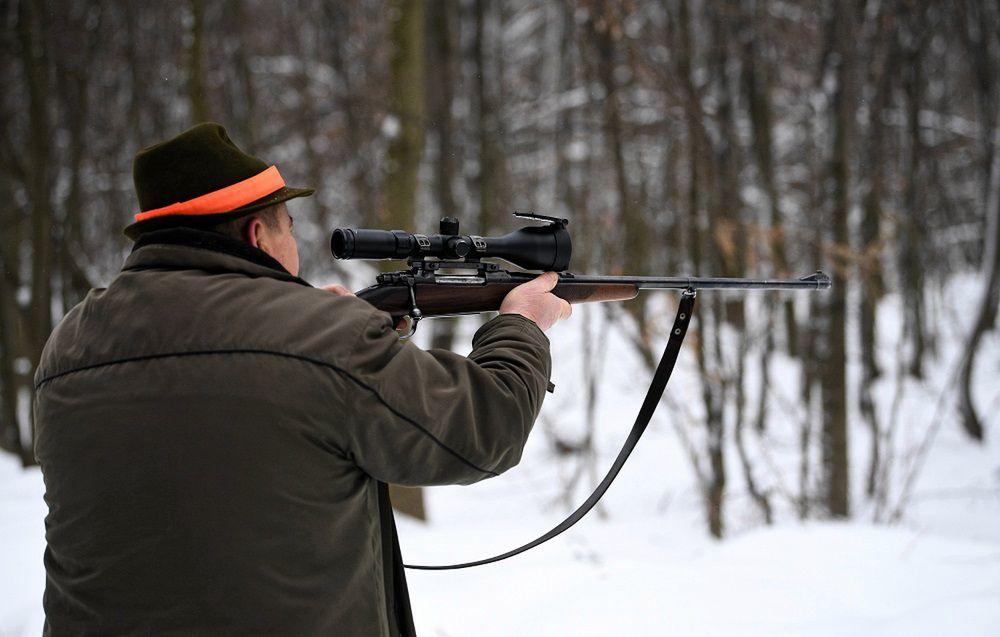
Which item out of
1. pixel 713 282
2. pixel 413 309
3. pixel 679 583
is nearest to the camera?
pixel 413 309

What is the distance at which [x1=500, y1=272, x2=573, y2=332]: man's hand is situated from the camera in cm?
206

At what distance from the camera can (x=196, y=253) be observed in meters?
1.54

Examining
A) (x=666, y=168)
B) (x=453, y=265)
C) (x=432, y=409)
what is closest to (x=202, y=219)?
(x=432, y=409)

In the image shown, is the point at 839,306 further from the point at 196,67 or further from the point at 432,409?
the point at 432,409

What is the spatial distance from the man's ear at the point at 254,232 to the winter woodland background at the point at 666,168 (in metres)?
4.22

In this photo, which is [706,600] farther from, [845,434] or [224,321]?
[845,434]

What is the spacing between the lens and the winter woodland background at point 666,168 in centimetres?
705

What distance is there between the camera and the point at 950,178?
631 inches

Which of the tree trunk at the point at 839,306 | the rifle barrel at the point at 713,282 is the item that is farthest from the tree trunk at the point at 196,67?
the tree trunk at the point at 839,306

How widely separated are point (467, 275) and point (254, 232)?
62cm

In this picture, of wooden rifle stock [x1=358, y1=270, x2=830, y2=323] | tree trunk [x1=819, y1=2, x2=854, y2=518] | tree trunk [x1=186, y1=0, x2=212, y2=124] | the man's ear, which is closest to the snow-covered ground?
tree trunk [x1=819, y1=2, x2=854, y2=518]

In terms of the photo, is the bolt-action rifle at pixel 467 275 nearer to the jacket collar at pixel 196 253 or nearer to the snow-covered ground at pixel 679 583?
the jacket collar at pixel 196 253

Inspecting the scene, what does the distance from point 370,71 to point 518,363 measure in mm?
12041

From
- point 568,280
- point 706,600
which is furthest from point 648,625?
point 568,280
